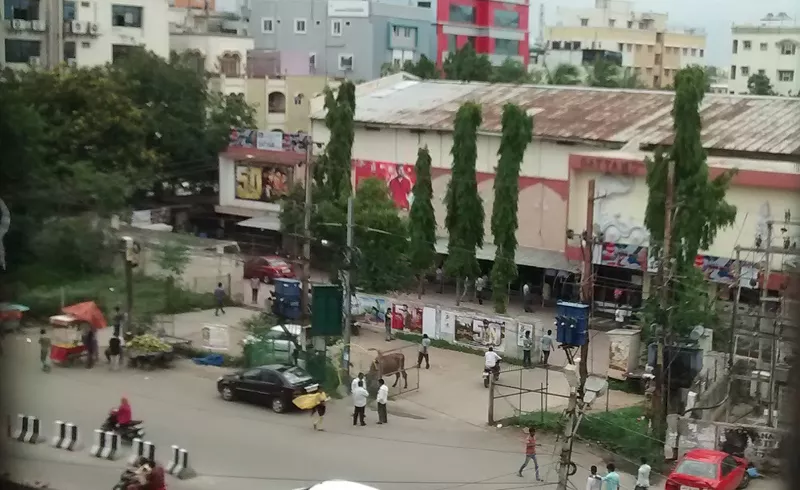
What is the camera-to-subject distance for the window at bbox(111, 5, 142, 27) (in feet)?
42.9

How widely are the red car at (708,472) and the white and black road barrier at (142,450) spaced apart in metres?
2.36

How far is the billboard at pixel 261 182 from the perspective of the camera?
36.6ft

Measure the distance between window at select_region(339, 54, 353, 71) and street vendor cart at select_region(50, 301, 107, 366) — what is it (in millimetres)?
10974

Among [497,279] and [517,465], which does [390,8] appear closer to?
[497,279]

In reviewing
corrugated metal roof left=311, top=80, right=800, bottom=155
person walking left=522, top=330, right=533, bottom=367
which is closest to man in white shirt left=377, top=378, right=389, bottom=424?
person walking left=522, top=330, right=533, bottom=367

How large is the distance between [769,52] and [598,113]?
8.55 meters

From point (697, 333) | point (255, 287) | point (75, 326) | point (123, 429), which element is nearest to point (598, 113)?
Answer: point (255, 287)

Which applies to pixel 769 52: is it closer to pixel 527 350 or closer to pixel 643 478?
pixel 527 350

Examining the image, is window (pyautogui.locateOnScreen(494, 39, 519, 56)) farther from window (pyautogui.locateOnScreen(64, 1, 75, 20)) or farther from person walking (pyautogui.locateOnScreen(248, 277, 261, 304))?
person walking (pyautogui.locateOnScreen(248, 277, 261, 304))

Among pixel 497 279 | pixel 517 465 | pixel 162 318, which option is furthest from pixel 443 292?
pixel 517 465

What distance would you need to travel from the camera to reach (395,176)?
10695mm

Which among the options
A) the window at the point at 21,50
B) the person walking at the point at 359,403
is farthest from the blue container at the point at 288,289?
Result: the window at the point at 21,50

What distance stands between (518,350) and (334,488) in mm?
3844

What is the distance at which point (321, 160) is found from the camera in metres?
9.77
